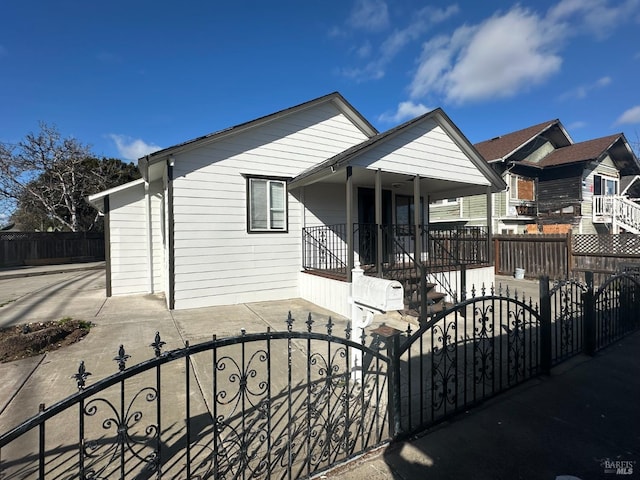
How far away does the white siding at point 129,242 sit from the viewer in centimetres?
884

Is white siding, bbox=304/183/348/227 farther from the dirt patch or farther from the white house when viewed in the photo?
the dirt patch

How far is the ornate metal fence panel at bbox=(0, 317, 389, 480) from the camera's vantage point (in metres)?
1.88

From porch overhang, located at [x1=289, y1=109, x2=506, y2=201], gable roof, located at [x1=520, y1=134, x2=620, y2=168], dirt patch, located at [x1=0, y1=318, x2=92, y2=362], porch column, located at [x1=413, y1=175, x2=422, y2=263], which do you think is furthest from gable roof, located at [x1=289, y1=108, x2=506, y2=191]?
gable roof, located at [x1=520, y1=134, x2=620, y2=168]

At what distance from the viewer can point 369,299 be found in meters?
3.05

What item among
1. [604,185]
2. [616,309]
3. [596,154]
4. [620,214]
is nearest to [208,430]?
[616,309]

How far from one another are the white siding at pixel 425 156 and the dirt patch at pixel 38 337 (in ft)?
19.8

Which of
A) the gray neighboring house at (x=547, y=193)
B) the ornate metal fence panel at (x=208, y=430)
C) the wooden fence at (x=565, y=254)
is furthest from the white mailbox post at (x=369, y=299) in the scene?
the gray neighboring house at (x=547, y=193)

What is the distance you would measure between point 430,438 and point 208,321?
4.78m

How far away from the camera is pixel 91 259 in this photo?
2030 cm

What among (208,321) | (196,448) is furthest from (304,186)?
(196,448)

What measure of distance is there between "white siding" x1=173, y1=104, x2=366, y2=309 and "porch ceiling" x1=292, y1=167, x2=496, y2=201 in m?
1.18

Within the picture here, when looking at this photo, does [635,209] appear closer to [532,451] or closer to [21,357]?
[532,451]

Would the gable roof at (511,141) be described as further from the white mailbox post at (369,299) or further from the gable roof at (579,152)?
the white mailbox post at (369,299)

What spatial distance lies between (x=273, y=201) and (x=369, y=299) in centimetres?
582
